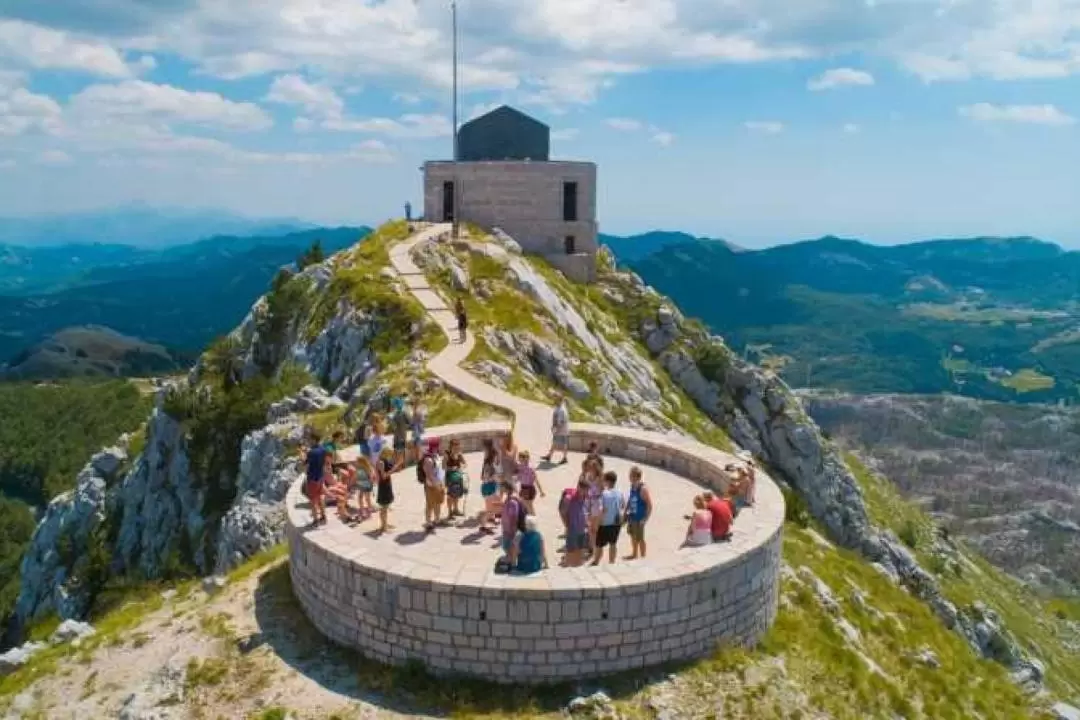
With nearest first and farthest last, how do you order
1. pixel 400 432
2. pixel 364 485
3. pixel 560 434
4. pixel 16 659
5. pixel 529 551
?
pixel 529 551 < pixel 364 485 < pixel 16 659 < pixel 560 434 < pixel 400 432

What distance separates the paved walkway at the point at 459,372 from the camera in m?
26.0

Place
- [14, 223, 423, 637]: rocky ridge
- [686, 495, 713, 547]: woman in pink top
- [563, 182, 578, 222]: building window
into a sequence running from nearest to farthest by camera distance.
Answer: [686, 495, 713, 547]: woman in pink top → [14, 223, 423, 637]: rocky ridge → [563, 182, 578, 222]: building window

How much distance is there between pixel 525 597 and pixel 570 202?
5142cm

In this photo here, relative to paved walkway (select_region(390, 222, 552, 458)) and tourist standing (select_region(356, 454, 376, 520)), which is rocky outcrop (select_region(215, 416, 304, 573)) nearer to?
paved walkway (select_region(390, 222, 552, 458))

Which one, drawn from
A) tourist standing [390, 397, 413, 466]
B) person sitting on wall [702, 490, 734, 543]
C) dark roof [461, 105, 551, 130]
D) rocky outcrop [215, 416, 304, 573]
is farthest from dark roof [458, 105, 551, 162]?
person sitting on wall [702, 490, 734, 543]

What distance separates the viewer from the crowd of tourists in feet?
51.9

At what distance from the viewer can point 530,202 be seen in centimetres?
6200

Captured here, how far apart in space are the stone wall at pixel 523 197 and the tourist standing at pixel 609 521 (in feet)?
155

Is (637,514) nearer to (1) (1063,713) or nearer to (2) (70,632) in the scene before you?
(2) (70,632)

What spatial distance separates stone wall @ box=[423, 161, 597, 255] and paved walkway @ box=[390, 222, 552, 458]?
715cm

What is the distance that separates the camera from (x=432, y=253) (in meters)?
52.0

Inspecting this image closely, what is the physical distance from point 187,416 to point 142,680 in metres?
30.3

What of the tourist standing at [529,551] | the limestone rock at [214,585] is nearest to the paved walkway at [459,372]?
the limestone rock at [214,585]

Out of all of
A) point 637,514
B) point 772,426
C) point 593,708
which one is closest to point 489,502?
point 637,514
